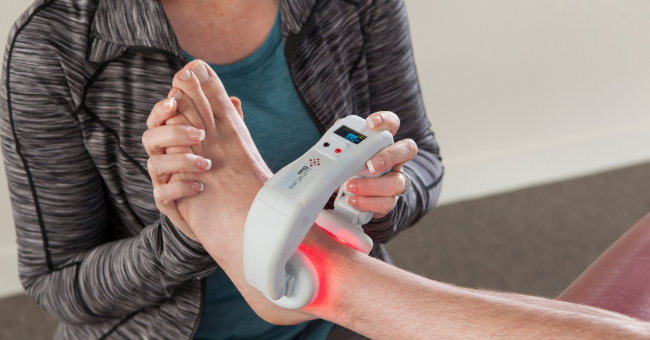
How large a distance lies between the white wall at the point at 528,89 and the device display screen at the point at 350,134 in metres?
1.22

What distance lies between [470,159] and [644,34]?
2.82 ft

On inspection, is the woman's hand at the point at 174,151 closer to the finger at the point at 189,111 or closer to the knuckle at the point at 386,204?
the finger at the point at 189,111

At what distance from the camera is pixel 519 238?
75.2 inches

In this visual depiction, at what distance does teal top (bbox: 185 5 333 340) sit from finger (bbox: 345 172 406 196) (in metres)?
0.26

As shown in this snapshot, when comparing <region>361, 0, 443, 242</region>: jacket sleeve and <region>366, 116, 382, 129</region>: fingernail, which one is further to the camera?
<region>361, 0, 443, 242</region>: jacket sleeve

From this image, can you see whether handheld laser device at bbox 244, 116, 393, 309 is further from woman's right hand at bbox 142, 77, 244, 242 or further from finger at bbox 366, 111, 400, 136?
woman's right hand at bbox 142, 77, 244, 242

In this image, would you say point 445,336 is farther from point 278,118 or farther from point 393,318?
point 278,118

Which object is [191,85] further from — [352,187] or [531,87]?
[531,87]

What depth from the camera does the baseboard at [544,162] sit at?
2.11 metres

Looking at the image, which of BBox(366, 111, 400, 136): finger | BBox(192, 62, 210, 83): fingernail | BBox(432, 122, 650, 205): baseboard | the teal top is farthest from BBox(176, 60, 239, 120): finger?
BBox(432, 122, 650, 205): baseboard

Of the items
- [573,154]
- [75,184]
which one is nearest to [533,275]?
[573,154]

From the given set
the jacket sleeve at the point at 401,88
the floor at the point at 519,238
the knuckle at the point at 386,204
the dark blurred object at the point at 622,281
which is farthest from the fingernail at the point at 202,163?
the floor at the point at 519,238

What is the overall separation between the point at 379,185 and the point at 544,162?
6.02ft

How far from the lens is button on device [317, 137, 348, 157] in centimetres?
53
